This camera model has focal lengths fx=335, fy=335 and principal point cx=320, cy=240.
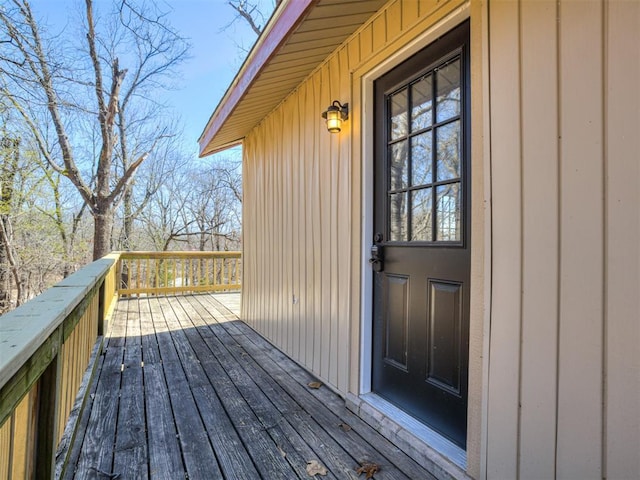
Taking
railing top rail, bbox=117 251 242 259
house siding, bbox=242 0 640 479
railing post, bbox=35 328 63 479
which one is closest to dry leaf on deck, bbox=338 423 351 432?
house siding, bbox=242 0 640 479

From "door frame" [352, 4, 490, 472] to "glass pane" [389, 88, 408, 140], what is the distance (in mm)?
153

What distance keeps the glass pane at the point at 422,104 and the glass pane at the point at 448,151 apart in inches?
4.9

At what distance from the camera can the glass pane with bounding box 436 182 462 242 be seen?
5.23 feet

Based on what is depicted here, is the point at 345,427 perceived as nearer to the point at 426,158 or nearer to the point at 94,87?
the point at 426,158

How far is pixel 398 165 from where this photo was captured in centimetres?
196

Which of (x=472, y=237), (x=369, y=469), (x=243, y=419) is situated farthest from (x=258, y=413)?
(x=472, y=237)

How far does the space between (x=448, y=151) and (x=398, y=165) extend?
1.18ft

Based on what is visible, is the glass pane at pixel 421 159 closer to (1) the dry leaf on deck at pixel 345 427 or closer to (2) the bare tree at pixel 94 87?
(1) the dry leaf on deck at pixel 345 427

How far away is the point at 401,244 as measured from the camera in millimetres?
1903

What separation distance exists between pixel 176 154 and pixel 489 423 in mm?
13316

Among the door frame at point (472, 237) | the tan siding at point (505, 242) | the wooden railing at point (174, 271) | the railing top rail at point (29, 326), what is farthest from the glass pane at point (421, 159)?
the wooden railing at point (174, 271)

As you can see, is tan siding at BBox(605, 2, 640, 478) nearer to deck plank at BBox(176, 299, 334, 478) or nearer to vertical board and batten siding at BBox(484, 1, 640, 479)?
vertical board and batten siding at BBox(484, 1, 640, 479)

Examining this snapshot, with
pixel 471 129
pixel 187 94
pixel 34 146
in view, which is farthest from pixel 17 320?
pixel 187 94

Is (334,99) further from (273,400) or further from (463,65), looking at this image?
(273,400)
